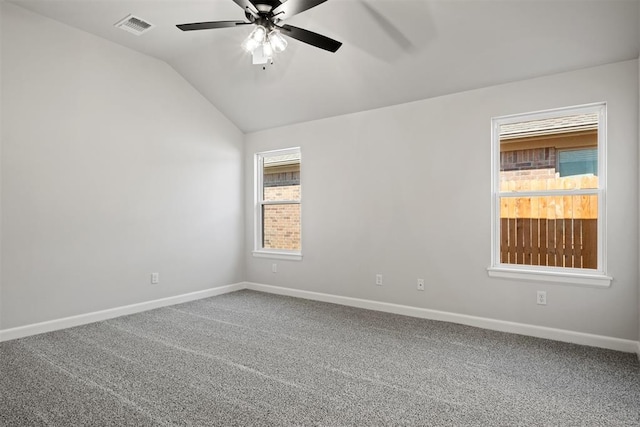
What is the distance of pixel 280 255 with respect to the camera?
17.9 feet

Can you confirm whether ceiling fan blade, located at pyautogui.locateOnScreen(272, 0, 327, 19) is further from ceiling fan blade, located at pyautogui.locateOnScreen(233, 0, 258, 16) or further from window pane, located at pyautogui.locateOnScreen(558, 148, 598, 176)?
window pane, located at pyautogui.locateOnScreen(558, 148, 598, 176)

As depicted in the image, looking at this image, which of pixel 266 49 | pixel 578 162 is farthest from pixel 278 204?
pixel 578 162

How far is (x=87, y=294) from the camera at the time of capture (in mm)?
4047

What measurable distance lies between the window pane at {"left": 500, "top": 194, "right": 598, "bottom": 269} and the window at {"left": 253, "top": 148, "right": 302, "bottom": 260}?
2666 mm

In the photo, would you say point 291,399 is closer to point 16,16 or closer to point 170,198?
point 170,198

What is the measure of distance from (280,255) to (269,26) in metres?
3.43

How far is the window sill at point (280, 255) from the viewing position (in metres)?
5.30

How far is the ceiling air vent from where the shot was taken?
3764 mm

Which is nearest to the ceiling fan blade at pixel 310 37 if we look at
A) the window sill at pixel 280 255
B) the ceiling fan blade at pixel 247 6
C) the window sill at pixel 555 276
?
the ceiling fan blade at pixel 247 6

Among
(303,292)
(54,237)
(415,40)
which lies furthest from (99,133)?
(415,40)

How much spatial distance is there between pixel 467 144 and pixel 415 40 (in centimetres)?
117

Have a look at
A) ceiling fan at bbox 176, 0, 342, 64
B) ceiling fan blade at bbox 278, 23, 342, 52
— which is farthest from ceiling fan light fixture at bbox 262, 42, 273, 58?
ceiling fan blade at bbox 278, 23, 342, 52

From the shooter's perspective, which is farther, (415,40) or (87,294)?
(87,294)

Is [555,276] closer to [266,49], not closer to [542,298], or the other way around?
[542,298]
